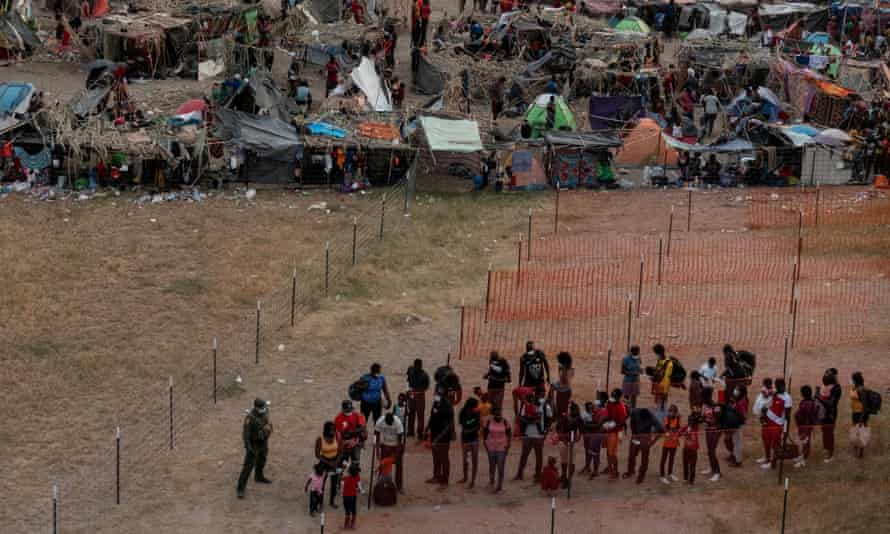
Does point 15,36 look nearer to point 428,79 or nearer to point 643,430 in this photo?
point 428,79

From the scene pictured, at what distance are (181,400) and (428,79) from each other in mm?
21938

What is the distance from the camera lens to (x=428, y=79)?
1729 inches

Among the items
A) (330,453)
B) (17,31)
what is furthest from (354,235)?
(17,31)

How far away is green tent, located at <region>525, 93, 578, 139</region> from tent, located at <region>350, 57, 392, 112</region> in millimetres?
3794

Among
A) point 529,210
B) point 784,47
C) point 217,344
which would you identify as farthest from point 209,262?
point 784,47

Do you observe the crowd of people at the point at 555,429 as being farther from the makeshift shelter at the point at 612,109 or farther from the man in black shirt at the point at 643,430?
the makeshift shelter at the point at 612,109

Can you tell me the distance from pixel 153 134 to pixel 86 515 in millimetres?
16097

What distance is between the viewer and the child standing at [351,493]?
1930 centimetres

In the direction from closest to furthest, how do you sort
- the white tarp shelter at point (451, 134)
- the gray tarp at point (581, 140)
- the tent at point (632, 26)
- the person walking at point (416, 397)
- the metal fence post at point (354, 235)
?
the person walking at point (416, 397) → the metal fence post at point (354, 235) → the white tarp shelter at point (451, 134) → the gray tarp at point (581, 140) → the tent at point (632, 26)

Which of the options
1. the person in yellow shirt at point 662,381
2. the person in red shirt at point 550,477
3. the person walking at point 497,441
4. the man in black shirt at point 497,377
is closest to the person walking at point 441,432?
the person walking at point 497,441

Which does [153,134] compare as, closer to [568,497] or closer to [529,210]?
[529,210]

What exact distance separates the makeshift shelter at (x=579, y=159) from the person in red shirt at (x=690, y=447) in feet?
49.8

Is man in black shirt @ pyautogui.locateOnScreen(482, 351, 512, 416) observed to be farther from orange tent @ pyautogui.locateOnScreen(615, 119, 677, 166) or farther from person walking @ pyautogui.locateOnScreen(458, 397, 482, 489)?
orange tent @ pyautogui.locateOnScreen(615, 119, 677, 166)

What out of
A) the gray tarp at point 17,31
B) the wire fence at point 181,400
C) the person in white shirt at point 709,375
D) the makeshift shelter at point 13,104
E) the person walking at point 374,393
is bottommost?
the wire fence at point 181,400
